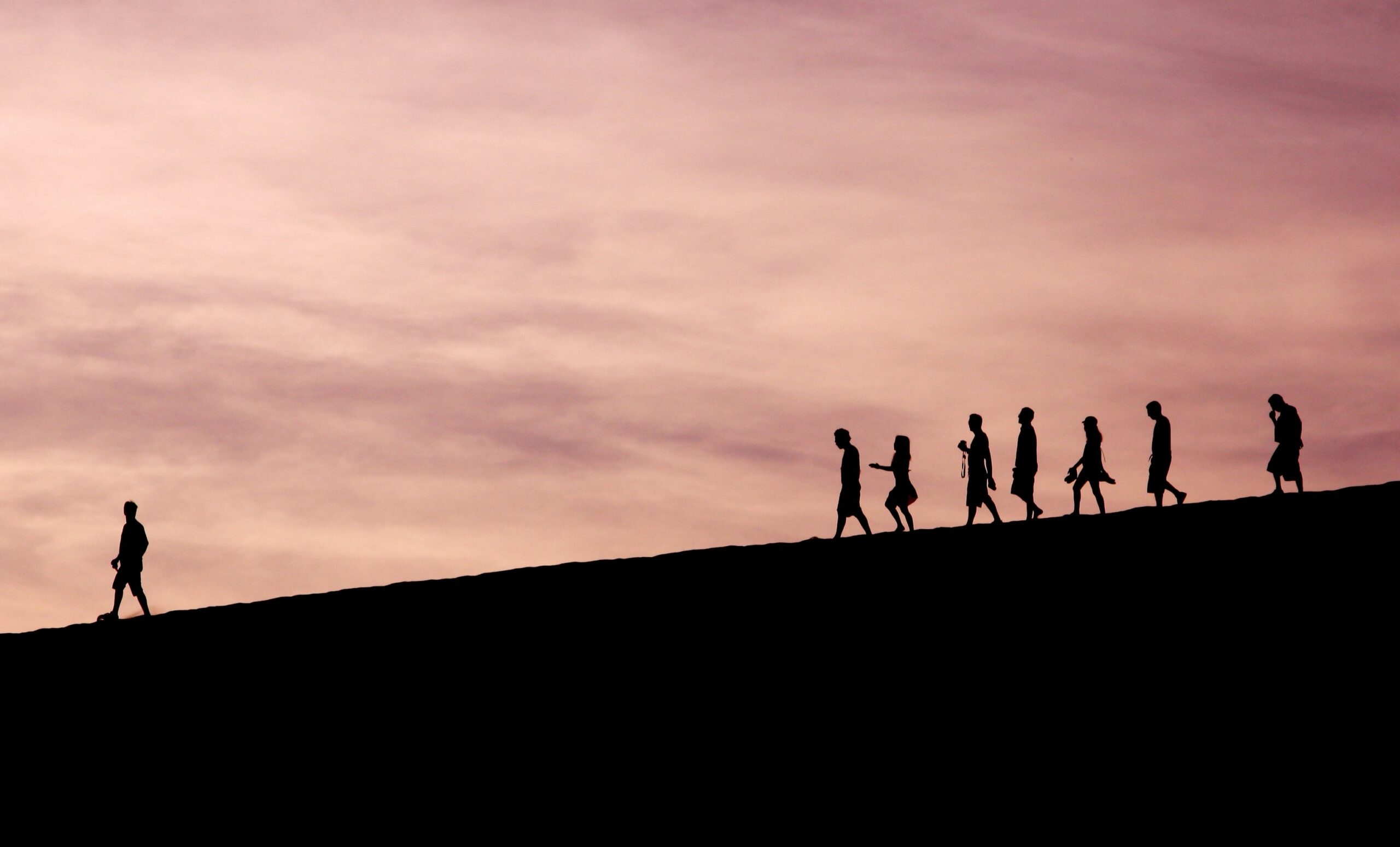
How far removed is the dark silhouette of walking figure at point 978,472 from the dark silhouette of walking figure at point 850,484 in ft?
4.16

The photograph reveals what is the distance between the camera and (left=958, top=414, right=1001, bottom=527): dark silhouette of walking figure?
72.5 ft

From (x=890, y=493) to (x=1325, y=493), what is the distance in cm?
507

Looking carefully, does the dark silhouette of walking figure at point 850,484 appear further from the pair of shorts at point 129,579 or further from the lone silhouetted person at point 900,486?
the pair of shorts at point 129,579

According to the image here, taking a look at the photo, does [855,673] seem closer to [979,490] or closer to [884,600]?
[884,600]

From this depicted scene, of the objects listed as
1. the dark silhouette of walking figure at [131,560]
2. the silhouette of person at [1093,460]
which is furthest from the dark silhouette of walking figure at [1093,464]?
the dark silhouette of walking figure at [131,560]

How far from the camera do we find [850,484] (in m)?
22.2

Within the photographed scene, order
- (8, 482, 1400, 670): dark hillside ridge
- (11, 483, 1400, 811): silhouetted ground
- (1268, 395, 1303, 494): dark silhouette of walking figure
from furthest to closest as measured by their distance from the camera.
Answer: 1. (1268, 395, 1303, 494): dark silhouette of walking figure
2. (8, 482, 1400, 670): dark hillside ridge
3. (11, 483, 1400, 811): silhouetted ground

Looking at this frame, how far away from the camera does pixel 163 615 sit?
2397cm

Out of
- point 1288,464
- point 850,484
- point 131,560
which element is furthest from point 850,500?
point 131,560

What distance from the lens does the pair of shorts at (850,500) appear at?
22.2 meters

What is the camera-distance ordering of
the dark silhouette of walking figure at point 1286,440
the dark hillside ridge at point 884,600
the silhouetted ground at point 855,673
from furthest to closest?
the dark silhouette of walking figure at point 1286,440, the dark hillside ridge at point 884,600, the silhouetted ground at point 855,673

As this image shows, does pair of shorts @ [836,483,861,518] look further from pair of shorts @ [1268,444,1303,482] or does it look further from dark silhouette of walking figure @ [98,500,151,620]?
dark silhouette of walking figure @ [98,500,151,620]

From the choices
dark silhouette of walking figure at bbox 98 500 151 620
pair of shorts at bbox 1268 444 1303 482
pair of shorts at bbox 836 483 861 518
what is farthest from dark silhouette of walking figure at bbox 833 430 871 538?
dark silhouette of walking figure at bbox 98 500 151 620

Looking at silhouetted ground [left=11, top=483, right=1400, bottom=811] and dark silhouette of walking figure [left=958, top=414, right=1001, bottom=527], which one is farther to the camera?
dark silhouette of walking figure [left=958, top=414, right=1001, bottom=527]
